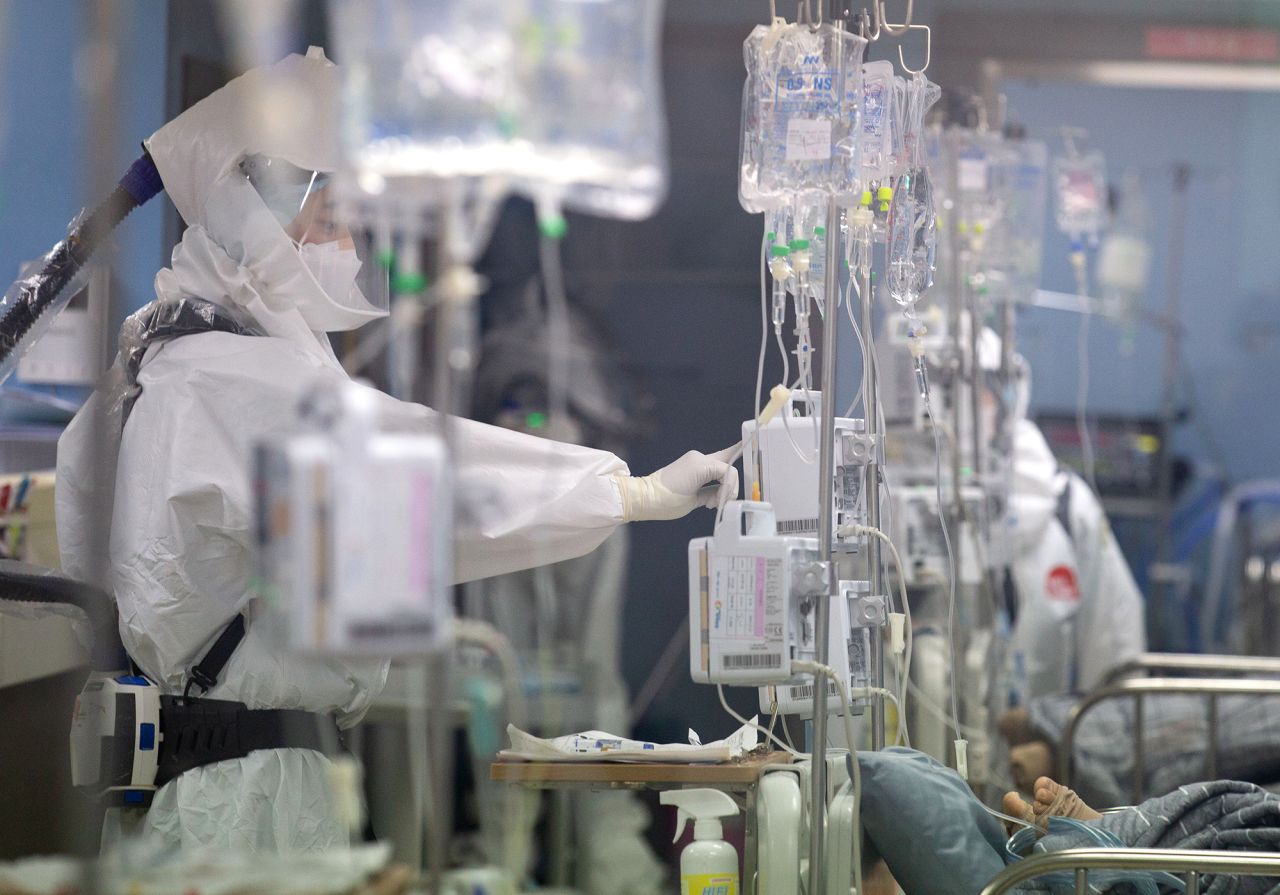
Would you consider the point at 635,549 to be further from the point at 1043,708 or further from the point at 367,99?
the point at 367,99

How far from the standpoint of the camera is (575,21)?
155cm

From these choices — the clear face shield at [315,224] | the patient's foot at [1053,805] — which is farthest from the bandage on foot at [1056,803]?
the clear face shield at [315,224]

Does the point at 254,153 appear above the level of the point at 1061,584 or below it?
above

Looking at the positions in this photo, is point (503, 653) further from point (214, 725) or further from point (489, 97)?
point (489, 97)

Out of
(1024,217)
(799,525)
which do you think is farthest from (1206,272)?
(799,525)

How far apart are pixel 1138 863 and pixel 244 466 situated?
149 centimetres

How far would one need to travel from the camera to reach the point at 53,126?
4.00 m

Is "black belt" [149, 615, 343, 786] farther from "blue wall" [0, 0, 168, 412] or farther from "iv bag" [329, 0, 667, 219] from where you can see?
"blue wall" [0, 0, 168, 412]

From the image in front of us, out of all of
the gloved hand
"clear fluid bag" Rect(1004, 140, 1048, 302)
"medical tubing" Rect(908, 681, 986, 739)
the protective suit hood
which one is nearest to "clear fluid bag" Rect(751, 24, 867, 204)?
the gloved hand

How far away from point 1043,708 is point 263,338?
2.90 metres

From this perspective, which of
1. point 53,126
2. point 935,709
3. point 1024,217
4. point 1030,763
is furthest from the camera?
point 1024,217

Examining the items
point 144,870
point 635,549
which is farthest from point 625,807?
point 144,870

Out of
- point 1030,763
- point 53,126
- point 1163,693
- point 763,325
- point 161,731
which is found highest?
point 53,126

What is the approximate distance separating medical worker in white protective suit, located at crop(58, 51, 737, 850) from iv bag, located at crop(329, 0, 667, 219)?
2.81ft
